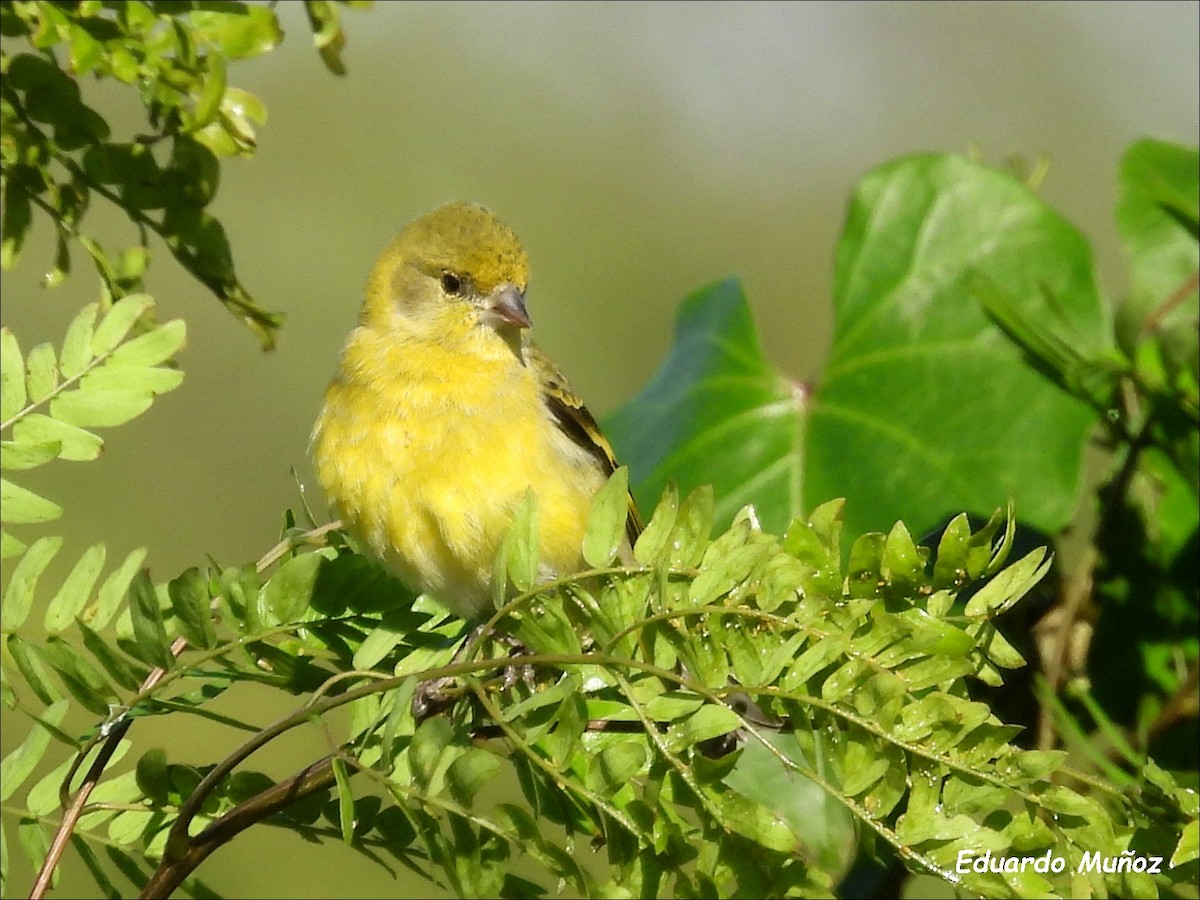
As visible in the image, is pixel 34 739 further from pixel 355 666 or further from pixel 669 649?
pixel 669 649

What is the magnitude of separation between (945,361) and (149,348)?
166 cm

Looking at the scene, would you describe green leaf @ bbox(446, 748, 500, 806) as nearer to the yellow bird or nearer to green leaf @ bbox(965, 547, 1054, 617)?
green leaf @ bbox(965, 547, 1054, 617)

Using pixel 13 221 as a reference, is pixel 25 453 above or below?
below

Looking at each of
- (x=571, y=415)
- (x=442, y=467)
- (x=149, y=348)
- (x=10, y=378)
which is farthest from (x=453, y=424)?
(x=10, y=378)

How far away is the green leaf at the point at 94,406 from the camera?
1759mm

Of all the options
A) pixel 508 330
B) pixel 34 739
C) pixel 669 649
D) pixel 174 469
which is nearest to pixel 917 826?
pixel 669 649

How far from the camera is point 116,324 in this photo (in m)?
1.78

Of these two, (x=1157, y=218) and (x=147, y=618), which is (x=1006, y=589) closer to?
(x=147, y=618)

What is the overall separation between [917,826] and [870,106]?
9575mm

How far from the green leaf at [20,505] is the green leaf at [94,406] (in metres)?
0.11

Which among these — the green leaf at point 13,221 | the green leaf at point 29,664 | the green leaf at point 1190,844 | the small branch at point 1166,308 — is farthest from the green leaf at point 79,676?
the small branch at point 1166,308

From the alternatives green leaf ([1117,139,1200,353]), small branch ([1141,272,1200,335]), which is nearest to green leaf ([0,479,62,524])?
small branch ([1141,272,1200,335])

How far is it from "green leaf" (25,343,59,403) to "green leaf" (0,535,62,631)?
0.18 m

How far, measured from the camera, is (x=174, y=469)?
25.1 feet
